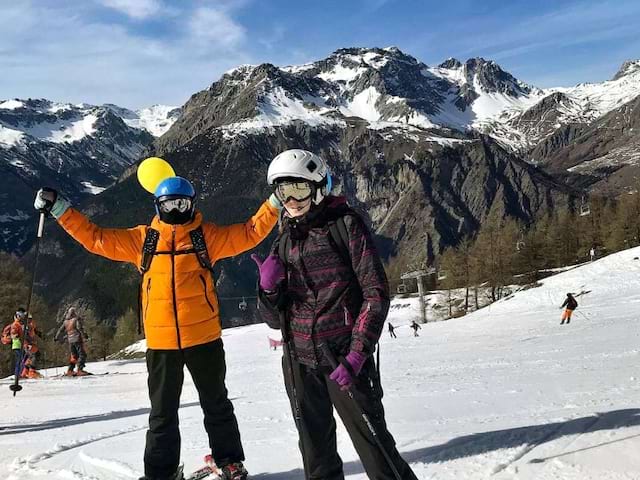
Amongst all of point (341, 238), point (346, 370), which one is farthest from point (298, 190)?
point (346, 370)

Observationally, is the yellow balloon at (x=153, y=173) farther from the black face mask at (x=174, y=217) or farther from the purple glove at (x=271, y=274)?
the purple glove at (x=271, y=274)

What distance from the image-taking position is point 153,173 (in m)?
5.04

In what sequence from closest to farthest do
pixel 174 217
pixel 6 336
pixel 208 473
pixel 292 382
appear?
pixel 292 382 < pixel 174 217 < pixel 208 473 < pixel 6 336

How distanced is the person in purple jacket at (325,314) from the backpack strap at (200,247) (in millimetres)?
828

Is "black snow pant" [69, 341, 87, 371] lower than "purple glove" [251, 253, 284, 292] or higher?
lower

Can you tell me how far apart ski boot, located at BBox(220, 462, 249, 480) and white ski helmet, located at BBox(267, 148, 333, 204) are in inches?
90.1

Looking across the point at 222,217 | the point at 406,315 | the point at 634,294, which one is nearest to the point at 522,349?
the point at 634,294

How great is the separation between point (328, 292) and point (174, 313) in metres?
1.45

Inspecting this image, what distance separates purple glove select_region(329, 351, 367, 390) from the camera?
316 centimetres

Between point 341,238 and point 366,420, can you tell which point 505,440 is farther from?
point 341,238

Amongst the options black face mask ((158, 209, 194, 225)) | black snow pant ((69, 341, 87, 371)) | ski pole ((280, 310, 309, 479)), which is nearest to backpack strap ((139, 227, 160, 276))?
black face mask ((158, 209, 194, 225))

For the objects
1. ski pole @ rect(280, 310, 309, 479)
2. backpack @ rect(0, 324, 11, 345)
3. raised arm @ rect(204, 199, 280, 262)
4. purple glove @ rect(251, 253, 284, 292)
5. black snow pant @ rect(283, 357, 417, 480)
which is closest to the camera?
black snow pant @ rect(283, 357, 417, 480)

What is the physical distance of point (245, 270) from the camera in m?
166

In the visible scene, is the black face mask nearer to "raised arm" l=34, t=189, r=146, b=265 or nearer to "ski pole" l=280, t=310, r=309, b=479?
"raised arm" l=34, t=189, r=146, b=265
